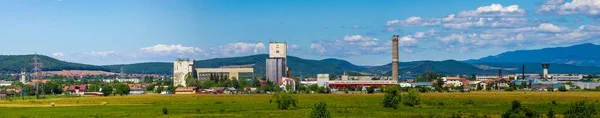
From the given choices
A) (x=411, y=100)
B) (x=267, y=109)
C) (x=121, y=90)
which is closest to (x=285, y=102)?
(x=267, y=109)

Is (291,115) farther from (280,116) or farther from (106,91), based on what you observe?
(106,91)

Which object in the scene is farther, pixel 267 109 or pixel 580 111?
pixel 267 109

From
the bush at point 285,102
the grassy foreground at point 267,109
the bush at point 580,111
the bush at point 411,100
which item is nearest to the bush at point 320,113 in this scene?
the grassy foreground at point 267,109

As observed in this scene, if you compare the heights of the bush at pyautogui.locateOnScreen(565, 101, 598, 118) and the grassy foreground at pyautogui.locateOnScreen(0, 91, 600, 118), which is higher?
the bush at pyautogui.locateOnScreen(565, 101, 598, 118)

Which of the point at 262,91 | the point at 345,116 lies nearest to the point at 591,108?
the point at 345,116

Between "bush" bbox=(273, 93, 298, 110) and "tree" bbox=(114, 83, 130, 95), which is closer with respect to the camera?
"bush" bbox=(273, 93, 298, 110)

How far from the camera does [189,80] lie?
198 metres

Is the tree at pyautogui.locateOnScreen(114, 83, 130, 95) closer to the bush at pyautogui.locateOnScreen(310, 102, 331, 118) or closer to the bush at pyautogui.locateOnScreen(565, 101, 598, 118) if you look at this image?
the bush at pyautogui.locateOnScreen(310, 102, 331, 118)

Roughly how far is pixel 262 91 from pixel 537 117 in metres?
117

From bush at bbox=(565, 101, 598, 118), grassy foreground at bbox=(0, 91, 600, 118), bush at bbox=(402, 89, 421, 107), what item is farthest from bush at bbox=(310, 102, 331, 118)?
bush at bbox=(402, 89, 421, 107)

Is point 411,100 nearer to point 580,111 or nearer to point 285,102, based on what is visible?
point 285,102

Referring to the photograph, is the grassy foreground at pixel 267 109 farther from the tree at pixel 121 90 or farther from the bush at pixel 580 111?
the tree at pixel 121 90

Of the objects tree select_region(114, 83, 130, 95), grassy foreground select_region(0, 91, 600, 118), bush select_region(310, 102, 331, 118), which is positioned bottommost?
grassy foreground select_region(0, 91, 600, 118)

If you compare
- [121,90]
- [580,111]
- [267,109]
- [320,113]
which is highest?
[121,90]
